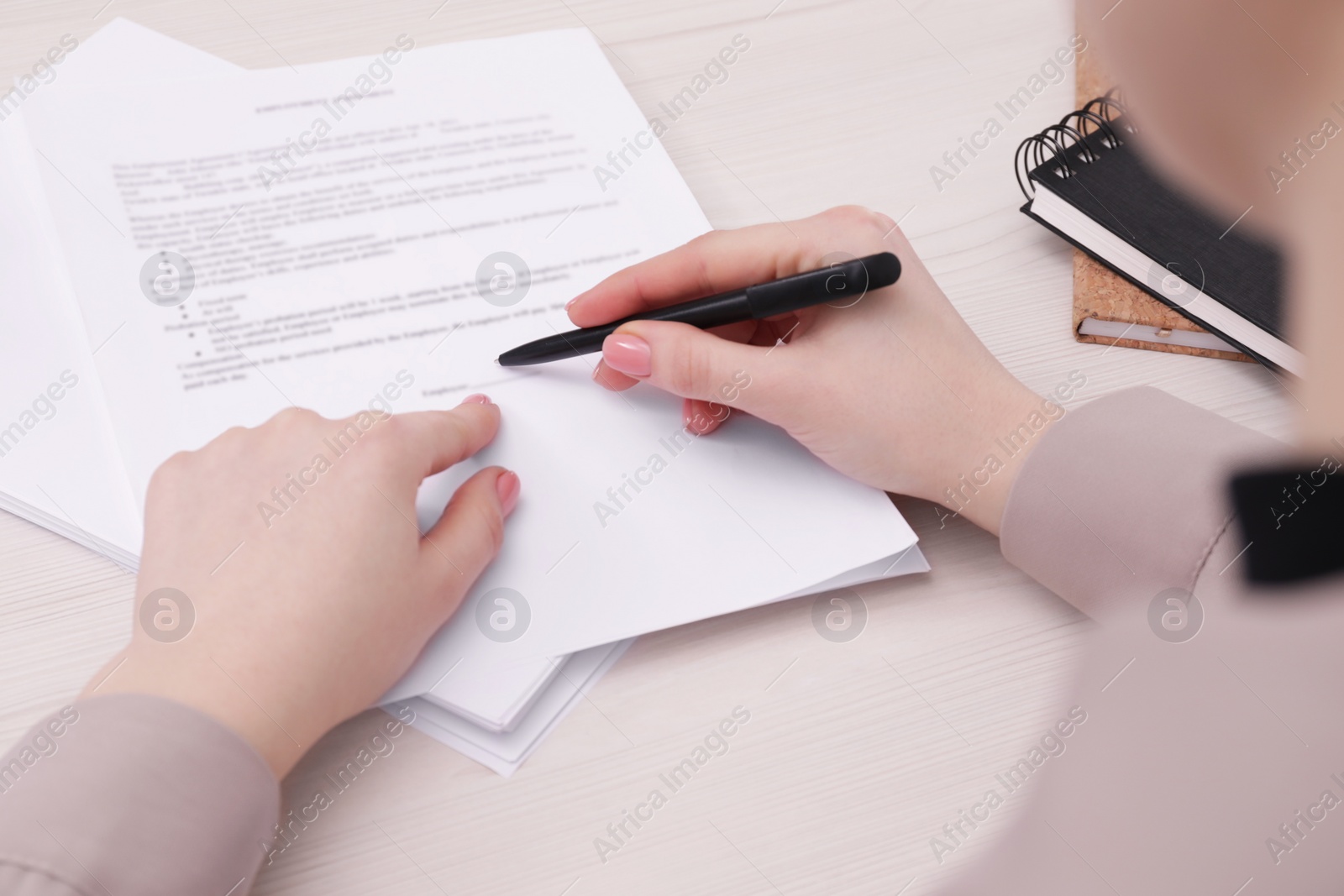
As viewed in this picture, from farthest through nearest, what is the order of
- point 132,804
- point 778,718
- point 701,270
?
point 701,270, point 778,718, point 132,804

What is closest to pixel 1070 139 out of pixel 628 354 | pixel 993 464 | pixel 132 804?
pixel 993 464

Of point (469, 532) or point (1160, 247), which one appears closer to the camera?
point (469, 532)

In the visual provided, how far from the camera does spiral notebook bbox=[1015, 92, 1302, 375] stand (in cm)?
69

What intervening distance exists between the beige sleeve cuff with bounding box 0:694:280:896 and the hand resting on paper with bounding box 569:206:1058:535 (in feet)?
1.09

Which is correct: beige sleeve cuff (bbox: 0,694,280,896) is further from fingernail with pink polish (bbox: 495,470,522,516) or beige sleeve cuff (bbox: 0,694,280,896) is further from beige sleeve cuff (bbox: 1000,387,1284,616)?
beige sleeve cuff (bbox: 1000,387,1284,616)

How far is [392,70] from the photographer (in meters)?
0.85

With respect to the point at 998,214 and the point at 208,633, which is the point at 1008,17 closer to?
the point at 998,214

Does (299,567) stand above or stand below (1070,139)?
above

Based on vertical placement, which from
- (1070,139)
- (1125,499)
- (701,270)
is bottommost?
(1125,499)

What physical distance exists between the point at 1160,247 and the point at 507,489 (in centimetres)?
53

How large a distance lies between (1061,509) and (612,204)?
0.42 m

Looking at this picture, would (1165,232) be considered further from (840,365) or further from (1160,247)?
(840,365)

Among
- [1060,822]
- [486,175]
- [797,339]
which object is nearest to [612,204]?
[486,175]

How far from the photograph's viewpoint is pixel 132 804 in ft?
1.46
